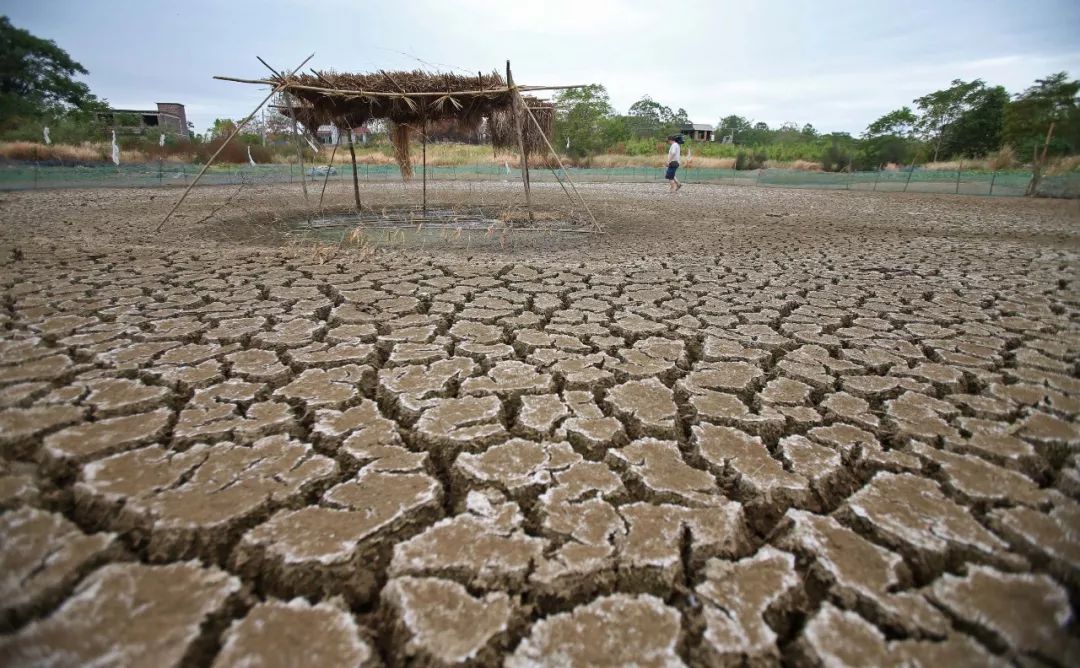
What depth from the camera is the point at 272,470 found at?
127 cm

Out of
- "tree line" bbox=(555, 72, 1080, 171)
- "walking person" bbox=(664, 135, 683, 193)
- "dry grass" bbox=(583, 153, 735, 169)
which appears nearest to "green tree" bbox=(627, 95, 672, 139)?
"tree line" bbox=(555, 72, 1080, 171)

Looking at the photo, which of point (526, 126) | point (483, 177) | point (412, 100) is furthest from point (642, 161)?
point (412, 100)

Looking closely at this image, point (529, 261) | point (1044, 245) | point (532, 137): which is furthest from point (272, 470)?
point (532, 137)

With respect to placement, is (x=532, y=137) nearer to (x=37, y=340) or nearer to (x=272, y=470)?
(x=37, y=340)

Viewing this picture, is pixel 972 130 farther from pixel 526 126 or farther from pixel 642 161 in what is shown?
pixel 642 161

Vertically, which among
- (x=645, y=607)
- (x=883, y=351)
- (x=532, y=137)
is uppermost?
(x=532, y=137)

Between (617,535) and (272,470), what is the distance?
913mm

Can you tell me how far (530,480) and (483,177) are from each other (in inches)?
671

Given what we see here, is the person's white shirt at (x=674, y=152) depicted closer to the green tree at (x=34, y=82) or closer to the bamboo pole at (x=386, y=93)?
the bamboo pole at (x=386, y=93)

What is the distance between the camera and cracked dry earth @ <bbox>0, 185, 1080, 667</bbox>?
845 mm

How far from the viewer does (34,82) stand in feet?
60.1

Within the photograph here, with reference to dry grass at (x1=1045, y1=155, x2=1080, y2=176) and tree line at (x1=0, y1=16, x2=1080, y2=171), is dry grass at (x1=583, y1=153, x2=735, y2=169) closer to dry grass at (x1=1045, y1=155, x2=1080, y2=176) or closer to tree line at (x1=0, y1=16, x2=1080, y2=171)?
tree line at (x1=0, y1=16, x2=1080, y2=171)

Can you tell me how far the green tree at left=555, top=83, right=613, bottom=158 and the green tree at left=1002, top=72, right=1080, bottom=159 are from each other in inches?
877

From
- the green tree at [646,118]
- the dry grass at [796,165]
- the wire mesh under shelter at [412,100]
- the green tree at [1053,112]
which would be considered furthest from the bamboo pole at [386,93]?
the green tree at [646,118]
